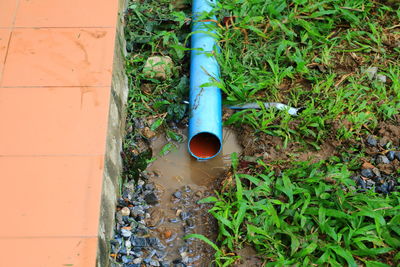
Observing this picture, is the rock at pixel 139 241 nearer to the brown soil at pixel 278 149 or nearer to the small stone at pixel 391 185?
the brown soil at pixel 278 149

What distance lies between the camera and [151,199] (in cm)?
283

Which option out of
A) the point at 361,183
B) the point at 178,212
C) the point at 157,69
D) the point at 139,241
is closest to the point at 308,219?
the point at 361,183

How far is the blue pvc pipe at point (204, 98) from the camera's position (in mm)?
2926

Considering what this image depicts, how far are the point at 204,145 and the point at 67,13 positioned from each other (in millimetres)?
1378

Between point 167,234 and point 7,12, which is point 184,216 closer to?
point 167,234

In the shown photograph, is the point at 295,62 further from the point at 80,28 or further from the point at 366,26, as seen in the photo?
the point at 80,28

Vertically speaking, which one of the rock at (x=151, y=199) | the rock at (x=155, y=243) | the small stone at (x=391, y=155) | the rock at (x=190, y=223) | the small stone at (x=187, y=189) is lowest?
the rock at (x=155, y=243)

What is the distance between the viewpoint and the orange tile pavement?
2146 millimetres

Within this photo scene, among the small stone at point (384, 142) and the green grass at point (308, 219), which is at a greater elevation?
the small stone at point (384, 142)

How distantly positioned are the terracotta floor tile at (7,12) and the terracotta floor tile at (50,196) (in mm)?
1107

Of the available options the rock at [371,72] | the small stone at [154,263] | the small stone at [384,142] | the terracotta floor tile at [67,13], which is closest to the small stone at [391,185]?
the small stone at [384,142]

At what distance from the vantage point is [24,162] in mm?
2371

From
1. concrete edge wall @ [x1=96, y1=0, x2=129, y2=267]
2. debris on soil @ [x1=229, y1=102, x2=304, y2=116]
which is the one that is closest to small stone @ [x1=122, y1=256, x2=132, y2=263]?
concrete edge wall @ [x1=96, y1=0, x2=129, y2=267]

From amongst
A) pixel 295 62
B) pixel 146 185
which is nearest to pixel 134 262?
pixel 146 185
